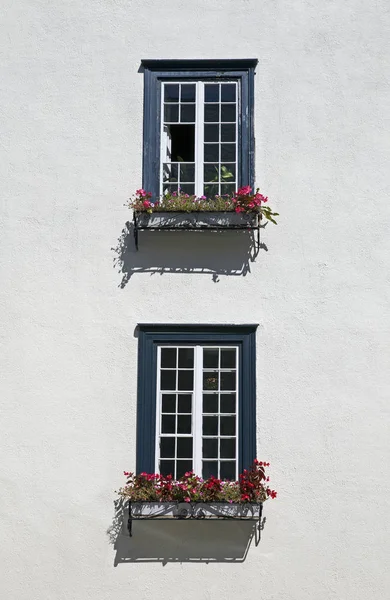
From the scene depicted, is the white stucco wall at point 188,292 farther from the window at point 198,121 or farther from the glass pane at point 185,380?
the glass pane at point 185,380

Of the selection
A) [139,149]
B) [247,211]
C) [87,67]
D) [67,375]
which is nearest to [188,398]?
[67,375]

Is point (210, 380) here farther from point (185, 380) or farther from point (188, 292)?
point (188, 292)

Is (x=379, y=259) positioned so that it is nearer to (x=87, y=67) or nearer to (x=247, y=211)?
(x=247, y=211)

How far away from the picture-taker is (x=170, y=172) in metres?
11.2

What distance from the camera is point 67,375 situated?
1058 centimetres

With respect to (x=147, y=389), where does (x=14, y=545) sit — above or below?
below

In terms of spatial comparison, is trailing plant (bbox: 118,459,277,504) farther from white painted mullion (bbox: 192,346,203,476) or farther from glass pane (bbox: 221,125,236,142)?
glass pane (bbox: 221,125,236,142)

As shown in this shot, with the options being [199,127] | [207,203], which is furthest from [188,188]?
[199,127]

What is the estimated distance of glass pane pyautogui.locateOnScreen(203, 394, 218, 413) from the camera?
10.5 m

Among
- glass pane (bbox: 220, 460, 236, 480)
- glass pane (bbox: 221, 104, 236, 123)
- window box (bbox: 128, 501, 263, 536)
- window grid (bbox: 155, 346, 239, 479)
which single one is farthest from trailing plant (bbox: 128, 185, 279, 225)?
window box (bbox: 128, 501, 263, 536)

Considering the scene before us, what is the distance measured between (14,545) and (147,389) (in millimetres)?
2316

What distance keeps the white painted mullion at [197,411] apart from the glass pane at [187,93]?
3.14 metres

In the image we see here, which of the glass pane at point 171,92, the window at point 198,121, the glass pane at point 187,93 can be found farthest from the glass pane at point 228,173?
the glass pane at point 171,92

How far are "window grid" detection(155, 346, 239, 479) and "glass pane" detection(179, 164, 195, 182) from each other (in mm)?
2134
